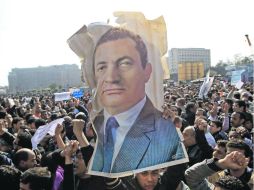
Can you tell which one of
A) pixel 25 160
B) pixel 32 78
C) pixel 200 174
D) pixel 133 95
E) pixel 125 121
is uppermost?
pixel 133 95

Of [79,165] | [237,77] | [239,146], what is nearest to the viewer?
[79,165]

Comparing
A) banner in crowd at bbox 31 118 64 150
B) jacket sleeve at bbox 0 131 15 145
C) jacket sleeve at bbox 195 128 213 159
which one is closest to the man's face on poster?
jacket sleeve at bbox 195 128 213 159

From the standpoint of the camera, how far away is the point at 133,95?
9.45 ft

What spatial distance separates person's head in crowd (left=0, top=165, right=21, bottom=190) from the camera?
370 cm

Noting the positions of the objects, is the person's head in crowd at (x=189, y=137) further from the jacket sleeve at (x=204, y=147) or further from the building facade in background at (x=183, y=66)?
the building facade in background at (x=183, y=66)

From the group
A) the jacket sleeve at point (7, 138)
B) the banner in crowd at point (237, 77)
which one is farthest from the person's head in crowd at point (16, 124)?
the banner in crowd at point (237, 77)

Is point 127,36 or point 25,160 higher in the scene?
point 127,36

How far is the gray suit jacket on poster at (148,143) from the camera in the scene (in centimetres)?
277

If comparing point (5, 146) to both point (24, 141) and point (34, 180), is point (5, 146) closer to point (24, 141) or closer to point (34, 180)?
point (24, 141)

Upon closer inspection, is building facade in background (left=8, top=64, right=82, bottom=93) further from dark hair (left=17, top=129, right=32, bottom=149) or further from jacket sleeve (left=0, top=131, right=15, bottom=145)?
dark hair (left=17, top=129, right=32, bottom=149)

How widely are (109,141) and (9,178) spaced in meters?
1.36

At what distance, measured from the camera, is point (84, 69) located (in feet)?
9.93

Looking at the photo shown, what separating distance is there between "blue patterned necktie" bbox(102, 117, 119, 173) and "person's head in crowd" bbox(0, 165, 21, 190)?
4.17 feet

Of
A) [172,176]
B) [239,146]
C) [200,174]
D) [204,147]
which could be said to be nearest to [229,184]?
[200,174]
